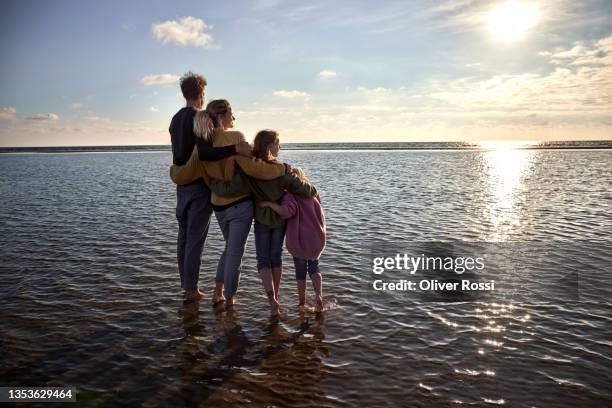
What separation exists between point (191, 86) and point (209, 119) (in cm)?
74

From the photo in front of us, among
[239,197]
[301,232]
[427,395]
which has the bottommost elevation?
[427,395]

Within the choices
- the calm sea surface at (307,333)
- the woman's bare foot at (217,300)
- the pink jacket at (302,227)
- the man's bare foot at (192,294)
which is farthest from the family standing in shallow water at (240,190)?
the calm sea surface at (307,333)

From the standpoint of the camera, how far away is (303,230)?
5.80 m

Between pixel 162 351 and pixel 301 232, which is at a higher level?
pixel 301 232

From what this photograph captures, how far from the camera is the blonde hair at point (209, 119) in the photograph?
539 centimetres

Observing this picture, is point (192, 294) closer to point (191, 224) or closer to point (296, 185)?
point (191, 224)

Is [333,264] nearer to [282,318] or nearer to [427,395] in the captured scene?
[282,318]

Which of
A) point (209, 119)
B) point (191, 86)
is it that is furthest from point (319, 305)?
point (191, 86)

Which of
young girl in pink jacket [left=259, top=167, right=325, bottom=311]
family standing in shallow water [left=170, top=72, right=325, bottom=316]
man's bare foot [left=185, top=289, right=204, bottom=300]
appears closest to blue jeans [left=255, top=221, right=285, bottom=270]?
family standing in shallow water [left=170, top=72, right=325, bottom=316]

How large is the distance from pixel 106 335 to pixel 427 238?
25.4ft

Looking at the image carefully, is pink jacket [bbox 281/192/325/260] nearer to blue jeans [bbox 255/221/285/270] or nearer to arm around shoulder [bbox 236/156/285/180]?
blue jeans [bbox 255/221/285/270]

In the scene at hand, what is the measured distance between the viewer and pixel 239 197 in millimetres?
5688

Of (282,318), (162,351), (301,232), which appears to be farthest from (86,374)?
(301,232)

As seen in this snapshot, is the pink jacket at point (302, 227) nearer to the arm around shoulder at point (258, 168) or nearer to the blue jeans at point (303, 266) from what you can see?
the blue jeans at point (303, 266)
